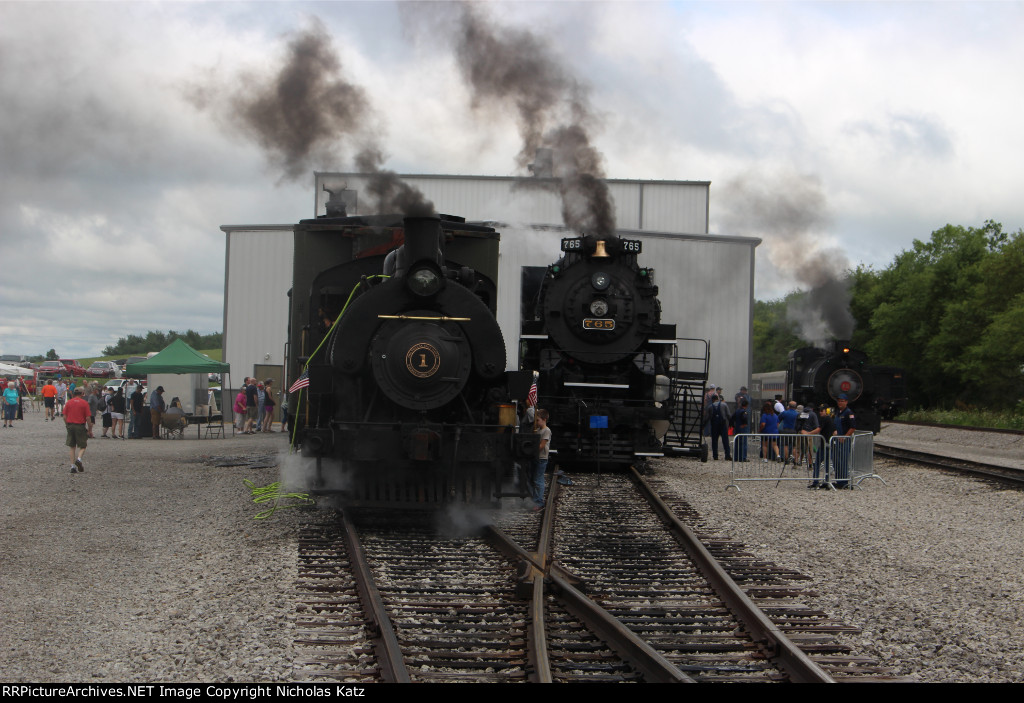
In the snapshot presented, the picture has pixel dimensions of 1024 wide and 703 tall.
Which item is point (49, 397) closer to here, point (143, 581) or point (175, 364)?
point (175, 364)

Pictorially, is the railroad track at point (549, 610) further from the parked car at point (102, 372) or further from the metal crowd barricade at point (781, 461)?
the parked car at point (102, 372)

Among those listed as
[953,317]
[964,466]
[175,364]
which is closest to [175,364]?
[175,364]

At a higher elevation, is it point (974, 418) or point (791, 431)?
point (791, 431)

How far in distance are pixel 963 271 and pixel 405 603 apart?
51767 millimetres

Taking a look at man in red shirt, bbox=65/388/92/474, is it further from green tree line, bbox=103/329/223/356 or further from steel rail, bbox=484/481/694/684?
green tree line, bbox=103/329/223/356

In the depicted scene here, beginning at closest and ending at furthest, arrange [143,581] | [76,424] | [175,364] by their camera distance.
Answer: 1. [143,581]
2. [76,424]
3. [175,364]

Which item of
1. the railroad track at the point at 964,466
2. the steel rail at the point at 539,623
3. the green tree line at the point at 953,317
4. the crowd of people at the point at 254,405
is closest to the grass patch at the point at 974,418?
the green tree line at the point at 953,317

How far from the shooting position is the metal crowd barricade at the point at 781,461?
14422 millimetres

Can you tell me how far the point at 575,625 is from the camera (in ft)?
18.8

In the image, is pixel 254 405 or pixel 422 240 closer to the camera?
pixel 422 240

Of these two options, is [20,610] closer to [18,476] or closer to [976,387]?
[18,476]

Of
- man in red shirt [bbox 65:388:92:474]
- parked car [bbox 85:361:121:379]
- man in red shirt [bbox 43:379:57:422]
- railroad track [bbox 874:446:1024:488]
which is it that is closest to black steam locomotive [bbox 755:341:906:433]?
railroad track [bbox 874:446:1024:488]

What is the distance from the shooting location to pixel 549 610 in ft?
19.9

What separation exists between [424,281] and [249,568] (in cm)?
308
